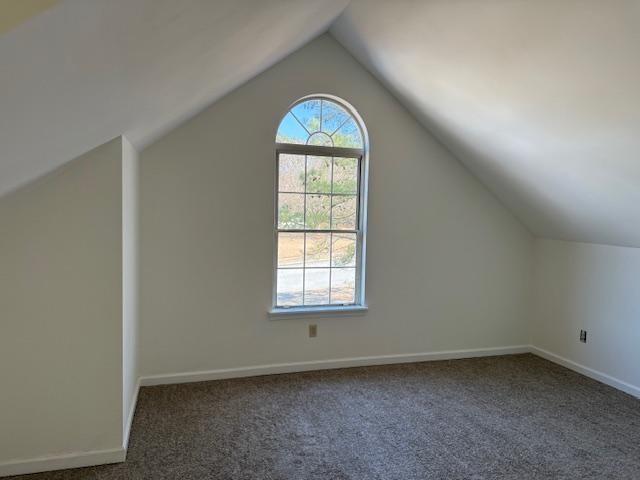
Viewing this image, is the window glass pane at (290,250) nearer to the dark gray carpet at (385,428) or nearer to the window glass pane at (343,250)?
the window glass pane at (343,250)

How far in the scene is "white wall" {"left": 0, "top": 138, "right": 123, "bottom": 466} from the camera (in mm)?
2193

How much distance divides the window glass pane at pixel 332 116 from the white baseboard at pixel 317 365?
192cm

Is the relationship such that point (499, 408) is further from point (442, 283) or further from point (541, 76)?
point (541, 76)

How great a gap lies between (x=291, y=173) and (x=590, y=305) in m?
2.70

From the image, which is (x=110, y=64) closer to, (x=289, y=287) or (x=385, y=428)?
(x=385, y=428)

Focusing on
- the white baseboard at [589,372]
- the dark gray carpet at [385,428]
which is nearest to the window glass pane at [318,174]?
the dark gray carpet at [385,428]

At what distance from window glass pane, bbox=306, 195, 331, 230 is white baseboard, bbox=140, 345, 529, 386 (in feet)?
3.67

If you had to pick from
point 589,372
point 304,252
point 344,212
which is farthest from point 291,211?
point 589,372

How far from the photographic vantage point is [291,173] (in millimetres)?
3727

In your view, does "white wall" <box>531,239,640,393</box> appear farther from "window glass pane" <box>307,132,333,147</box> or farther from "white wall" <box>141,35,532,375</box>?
"window glass pane" <box>307,132,333,147</box>

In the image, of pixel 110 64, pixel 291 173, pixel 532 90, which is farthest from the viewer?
pixel 291 173

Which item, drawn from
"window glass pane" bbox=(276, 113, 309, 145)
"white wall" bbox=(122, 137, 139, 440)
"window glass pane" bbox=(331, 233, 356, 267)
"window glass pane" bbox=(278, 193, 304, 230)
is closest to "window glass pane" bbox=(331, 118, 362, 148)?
"window glass pane" bbox=(276, 113, 309, 145)

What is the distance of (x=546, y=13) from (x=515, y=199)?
2150 millimetres

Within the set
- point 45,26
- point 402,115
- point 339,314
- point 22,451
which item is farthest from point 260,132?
point 45,26
